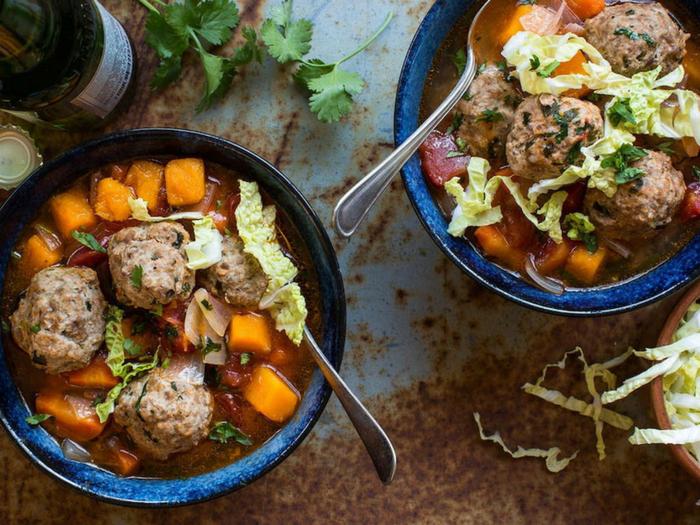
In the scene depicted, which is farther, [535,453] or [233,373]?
[535,453]

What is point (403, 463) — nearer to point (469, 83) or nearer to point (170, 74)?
point (469, 83)

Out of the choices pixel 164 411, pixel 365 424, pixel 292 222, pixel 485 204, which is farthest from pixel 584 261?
pixel 164 411

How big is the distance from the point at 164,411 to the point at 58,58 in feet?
5.05

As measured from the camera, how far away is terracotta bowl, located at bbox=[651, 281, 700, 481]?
12.3 ft

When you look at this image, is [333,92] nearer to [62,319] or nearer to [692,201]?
[62,319]

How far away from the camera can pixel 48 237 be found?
3658 millimetres

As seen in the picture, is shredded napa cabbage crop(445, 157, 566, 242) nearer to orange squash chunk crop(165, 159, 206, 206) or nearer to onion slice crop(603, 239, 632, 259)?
onion slice crop(603, 239, 632, 259)

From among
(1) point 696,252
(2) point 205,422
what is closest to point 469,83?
(1) point 696,252

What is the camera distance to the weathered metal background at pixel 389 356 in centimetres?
398

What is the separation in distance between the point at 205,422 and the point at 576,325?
190 centimetres

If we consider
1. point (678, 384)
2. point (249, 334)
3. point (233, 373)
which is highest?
point (249, 334)

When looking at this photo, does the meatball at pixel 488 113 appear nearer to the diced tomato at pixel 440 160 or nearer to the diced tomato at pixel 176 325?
the diced tomato at pixel 440 160

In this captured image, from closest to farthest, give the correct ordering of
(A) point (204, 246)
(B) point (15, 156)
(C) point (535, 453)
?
(A) point (204, 246)
(B) point (15, 156)
(C) point (535, 453)

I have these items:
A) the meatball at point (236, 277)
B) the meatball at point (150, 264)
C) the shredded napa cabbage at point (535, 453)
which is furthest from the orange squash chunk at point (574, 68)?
the meatball at point (150, 264)
